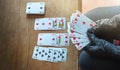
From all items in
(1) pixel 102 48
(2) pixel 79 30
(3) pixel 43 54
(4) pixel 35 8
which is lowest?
(3) pixel 43 54

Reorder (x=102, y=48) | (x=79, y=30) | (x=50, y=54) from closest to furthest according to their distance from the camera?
(x=102, y=48) < (x=79, y=30) < (x=50, y=54)

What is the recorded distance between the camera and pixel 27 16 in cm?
223

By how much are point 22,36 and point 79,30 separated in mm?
879

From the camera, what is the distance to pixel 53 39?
2082 mm

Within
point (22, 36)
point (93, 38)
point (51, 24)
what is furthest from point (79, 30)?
point (22, 36)

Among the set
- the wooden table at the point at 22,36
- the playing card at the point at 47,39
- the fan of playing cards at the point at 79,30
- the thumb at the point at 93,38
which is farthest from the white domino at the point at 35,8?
the thumb at the point at 93,38

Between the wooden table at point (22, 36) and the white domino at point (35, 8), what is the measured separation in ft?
0.15

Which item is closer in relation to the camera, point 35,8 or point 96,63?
point 96,63

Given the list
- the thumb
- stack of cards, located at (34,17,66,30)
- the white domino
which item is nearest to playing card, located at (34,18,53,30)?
stack of cards, located at (34,17,66,30)

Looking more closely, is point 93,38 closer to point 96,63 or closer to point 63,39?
point 96,63

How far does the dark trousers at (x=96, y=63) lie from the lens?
116cm

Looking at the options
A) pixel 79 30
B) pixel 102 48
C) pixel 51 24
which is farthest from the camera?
pixel 51 24

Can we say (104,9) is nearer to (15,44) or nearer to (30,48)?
(30,48)

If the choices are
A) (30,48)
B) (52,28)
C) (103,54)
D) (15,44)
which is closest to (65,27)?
(52,28)
